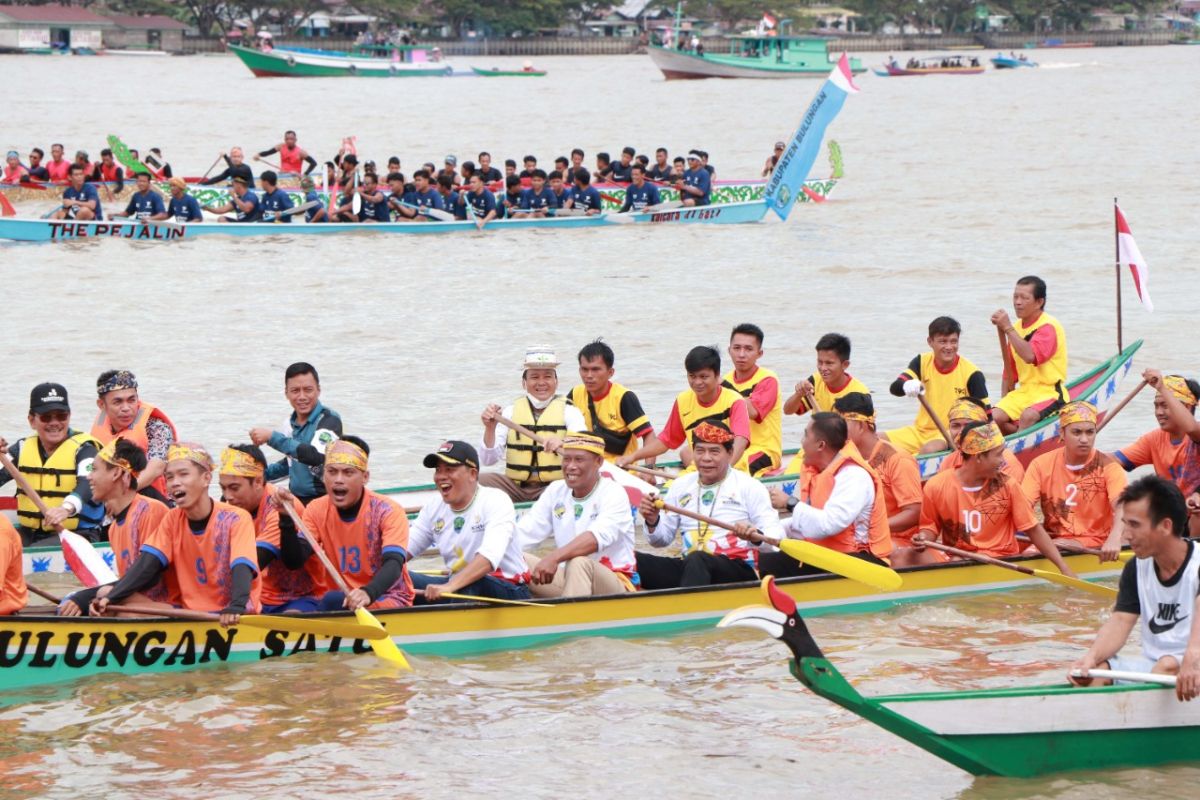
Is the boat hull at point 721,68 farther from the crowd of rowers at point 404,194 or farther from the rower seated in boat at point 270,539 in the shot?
the rower seated in boat at point 270,539

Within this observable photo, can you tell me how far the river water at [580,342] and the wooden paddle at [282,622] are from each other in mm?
457

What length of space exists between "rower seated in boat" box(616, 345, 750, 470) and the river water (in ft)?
5.50

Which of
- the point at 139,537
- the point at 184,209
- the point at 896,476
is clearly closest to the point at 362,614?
the point at 139,537

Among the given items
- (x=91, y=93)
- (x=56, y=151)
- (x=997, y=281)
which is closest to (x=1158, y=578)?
(x=997, y=281)

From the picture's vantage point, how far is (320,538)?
9062 mm

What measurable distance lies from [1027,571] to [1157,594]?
284 cm

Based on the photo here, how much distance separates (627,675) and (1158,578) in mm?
3312

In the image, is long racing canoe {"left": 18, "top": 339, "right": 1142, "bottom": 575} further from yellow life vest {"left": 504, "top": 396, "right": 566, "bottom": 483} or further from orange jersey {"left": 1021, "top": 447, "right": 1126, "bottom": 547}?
orange jersey {"left": 1021, "top": 447, "right": 1126, "bottom": 547}

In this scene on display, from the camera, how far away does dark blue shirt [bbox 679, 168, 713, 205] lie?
29500 millimetres

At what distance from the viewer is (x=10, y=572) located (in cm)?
855

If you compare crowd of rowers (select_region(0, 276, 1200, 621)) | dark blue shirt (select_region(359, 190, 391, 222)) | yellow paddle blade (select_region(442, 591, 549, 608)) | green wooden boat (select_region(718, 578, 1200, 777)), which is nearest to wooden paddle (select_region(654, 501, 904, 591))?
crowd of rowers (select_region(0, 276, 1200, 621))

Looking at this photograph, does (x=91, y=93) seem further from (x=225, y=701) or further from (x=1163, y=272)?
(x=225, y=701)

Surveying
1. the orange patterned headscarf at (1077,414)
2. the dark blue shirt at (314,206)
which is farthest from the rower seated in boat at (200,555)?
the dark blue shirt at (314,206)

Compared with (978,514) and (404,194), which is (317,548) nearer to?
(978,514)
